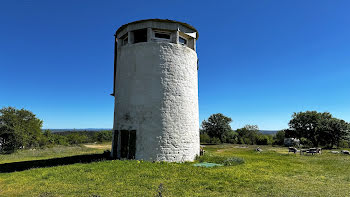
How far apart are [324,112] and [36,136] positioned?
169 feet

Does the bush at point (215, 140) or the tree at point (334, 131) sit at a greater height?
the tree at point (334, 131)

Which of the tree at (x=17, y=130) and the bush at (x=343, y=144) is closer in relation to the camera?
the tree at (x=17, y=130)

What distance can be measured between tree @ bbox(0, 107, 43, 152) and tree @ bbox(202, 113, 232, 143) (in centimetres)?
3533

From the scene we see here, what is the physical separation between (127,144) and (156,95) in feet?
Answer: 13.3

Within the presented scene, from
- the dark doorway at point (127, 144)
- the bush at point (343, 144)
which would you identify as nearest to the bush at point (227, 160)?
the dark doorway at point (127, 144)

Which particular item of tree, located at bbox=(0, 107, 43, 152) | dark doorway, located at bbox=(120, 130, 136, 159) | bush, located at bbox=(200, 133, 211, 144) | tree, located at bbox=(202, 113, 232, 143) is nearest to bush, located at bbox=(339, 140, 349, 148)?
tree, located at bbox=(202, 113, 232, 143)

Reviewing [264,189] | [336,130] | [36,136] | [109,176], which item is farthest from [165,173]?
[336,130]

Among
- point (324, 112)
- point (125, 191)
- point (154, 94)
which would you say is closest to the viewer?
point (125, 191)

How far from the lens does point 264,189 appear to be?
7367 millimetres

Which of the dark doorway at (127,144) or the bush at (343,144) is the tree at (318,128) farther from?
the dark doorway at (127,144)

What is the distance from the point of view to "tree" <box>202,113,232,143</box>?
47.8 metres

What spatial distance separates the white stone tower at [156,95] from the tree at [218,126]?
112 ft

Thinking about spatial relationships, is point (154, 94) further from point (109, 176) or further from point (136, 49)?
point (109, 176)

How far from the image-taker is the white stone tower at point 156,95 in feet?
44.0
